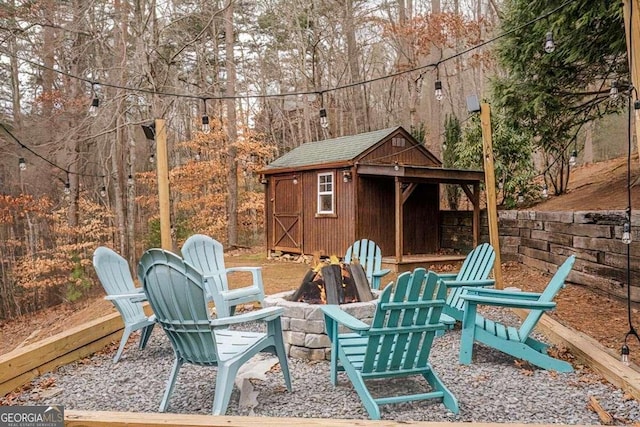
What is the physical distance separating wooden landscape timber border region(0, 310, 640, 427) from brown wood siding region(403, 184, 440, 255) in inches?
218

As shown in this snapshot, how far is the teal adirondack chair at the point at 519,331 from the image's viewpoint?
10.7 ft

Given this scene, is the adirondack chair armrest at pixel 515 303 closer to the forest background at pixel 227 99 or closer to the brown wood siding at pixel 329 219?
the forest background at pixel 227 99

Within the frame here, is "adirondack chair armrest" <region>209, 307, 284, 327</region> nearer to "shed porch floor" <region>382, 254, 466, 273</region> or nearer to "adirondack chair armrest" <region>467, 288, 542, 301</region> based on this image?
"adirondack chair armrest" <region>467, 288, 542, 301</region>

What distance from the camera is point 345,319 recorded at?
2.85 metres

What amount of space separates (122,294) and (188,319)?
163cm

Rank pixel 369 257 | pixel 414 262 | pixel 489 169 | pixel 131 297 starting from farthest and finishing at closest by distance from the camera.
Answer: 1. pixel 414 262
2. pixel 369 257
3. pixel 489 169
4. pixel 131 297

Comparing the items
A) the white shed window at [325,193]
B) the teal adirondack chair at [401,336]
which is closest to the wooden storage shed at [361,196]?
the white shed window at [325,193]

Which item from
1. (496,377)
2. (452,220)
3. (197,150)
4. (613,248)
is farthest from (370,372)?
(197,150)

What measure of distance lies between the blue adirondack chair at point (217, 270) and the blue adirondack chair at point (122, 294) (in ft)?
2.41

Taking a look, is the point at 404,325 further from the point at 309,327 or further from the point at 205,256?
the point at 205,256

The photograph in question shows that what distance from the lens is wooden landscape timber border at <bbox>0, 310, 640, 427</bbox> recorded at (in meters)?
1.95

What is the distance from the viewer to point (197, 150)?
48.7 ft

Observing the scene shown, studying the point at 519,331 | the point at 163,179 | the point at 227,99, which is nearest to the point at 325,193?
the point at 227,99

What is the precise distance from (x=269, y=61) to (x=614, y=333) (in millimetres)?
13571
